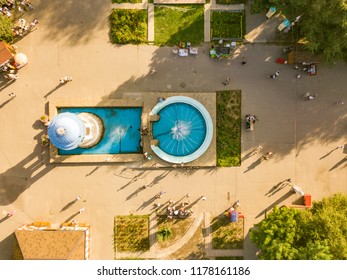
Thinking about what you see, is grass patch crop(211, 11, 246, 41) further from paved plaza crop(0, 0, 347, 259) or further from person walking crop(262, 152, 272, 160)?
person walking crop(262, 152, 272, 160)

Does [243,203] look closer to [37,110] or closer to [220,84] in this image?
[220,84]

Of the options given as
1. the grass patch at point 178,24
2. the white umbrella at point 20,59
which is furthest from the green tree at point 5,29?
the grass patch at point 178,24

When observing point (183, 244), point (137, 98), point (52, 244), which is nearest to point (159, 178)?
point (183, 244)

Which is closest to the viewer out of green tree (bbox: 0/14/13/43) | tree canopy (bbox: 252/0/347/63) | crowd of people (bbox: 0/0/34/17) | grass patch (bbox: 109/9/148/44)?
tree canopy (bbox: 252/0/347/63)

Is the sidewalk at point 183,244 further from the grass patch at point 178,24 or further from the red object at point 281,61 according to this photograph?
the grass patch at point 178,24

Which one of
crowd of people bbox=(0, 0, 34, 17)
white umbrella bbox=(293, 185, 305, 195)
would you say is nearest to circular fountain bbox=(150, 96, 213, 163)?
white umbrella bbox=(293, 185, 305, 195)

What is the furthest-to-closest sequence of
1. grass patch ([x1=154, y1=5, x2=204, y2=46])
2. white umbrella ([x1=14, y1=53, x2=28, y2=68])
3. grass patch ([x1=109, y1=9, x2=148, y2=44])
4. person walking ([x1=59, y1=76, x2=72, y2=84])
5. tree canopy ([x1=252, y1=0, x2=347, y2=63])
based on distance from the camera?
grass patch ([x1=154, y1=5, x2=204, y2=46]), grass patch ([x1=109, y1=9, x2=148, y2=44]), person walking ([x1=59, y1=76, x2=72, y2=84]), white umbrella ([x1=14, y1=53, x2=28, y2=68]), tree canopy ([x1=252, y1=0, x2=347, y2=63])
